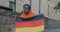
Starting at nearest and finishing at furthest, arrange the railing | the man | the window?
the man < the railing < the window

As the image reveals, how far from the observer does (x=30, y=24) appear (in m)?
6.55

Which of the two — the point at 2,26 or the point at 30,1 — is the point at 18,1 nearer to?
the point at 30,1

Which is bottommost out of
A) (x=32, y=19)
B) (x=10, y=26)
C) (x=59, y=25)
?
(x=59, y=25)

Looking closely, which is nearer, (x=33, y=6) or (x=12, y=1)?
(x=12, y=1)

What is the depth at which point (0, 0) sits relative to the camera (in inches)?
462

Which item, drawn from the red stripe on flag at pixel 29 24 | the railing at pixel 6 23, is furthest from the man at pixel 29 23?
the railing at pixel 6 23

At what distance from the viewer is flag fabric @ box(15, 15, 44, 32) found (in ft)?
21.4

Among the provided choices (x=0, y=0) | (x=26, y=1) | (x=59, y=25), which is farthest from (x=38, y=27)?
(x=59, y=25)

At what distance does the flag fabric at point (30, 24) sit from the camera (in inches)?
257

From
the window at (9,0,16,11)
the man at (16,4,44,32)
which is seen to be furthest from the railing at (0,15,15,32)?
the window at (9,0,16,11)

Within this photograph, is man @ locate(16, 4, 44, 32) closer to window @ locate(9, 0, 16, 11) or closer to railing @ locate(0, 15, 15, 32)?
railing @ locate(0, 15, 15, 32)

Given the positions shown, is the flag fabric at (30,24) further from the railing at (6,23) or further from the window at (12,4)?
the window at (12,4)

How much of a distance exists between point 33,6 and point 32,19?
11672 mm

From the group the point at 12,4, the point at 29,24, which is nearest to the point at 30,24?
the point at 29,24
